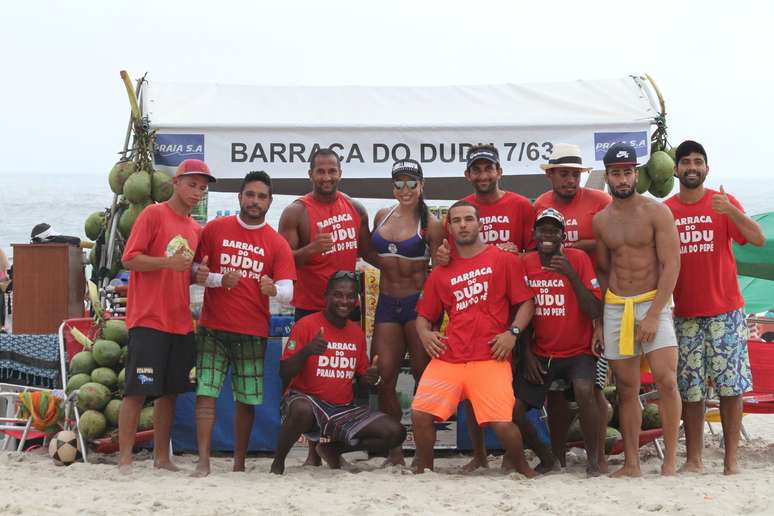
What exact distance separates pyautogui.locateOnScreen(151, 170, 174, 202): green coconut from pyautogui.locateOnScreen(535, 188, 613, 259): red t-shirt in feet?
10.3

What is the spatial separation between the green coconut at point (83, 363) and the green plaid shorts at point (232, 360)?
110cm

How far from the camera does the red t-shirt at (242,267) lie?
584 cm

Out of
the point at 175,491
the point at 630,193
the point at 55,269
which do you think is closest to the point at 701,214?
the point at 630,193

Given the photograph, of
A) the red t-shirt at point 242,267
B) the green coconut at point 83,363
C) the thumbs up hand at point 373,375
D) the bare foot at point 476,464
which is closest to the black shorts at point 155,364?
the red t-shirt at point 242,267

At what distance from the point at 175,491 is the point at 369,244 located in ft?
7.19

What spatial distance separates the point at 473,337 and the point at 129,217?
3.41 metres

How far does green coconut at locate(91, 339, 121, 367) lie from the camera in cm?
653

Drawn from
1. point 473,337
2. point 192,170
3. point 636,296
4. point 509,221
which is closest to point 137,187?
point 192,170

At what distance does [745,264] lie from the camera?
9.20m

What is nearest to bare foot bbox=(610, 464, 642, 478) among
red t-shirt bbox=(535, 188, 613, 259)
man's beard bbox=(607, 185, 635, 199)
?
red t-shirt bbox=(535, 188, 613, 259)

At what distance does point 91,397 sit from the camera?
6320 millimetres

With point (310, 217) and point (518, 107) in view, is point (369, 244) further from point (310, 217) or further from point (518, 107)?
point (518, 107)

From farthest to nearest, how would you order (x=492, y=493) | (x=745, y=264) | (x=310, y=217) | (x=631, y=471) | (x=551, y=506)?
(x=745, y=264) → (x=310, y=217) → (x=631, y=471) → (x=492, y=493) → (x=551, y=506)

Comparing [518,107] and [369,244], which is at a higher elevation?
[518,107]
